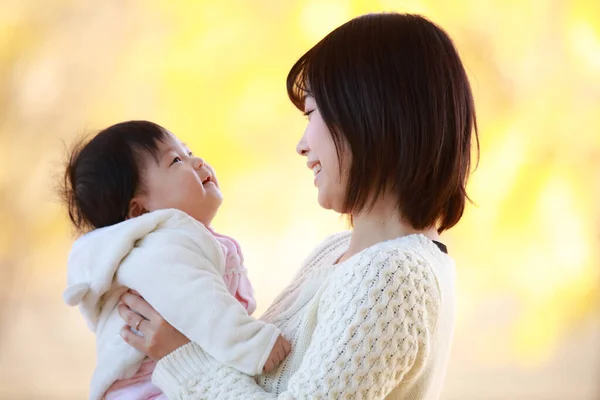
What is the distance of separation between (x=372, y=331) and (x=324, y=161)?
0.34 meters

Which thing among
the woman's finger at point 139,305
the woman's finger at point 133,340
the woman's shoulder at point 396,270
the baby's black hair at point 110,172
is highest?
the baby's black hair at point 110,172

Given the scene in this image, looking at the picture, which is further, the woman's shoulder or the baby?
the baby

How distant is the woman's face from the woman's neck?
50 millimetres

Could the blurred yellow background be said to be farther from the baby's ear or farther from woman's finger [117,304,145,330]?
woman's finger [117,304,145,330]

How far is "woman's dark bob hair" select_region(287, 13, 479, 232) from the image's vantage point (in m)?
1.25

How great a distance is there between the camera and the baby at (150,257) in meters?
1.31

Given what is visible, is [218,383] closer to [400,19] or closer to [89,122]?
[400,19]

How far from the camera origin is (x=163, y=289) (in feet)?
4.40

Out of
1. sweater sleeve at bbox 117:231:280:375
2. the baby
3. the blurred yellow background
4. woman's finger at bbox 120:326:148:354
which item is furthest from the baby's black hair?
the blurred yellow background

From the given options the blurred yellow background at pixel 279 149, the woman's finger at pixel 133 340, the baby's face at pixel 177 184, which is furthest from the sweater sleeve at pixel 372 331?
the blurred yellow background at pixel 279 149

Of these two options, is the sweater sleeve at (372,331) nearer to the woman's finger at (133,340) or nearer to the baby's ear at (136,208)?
the woman's finger at (133,340)

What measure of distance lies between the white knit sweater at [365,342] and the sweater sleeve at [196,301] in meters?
0.04

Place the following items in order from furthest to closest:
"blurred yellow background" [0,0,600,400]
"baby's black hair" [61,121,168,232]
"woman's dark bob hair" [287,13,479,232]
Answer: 1. "blurred yellow background" [0,0,600,400]
2. "baby's black hair" [61,121,168,232]
3. "woman's dark bob hair" [287,13,479,232]

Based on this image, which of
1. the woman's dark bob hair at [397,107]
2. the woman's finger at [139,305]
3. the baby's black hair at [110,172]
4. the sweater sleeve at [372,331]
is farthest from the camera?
the baby's black hair at [110,172]
